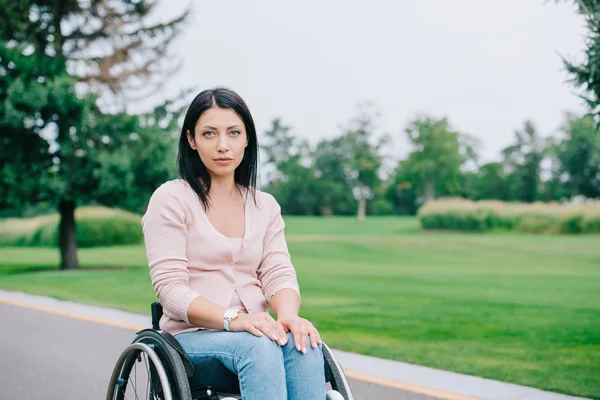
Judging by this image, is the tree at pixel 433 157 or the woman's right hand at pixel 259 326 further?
the tree at pixel 433 157

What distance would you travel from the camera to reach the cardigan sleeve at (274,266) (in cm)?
303

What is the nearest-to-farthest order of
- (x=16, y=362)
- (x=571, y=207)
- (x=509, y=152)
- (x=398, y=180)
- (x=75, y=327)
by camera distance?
1. (x=16, y=362)
2. (x=75, y=327)
3. (x=571, y=207)
4. (x=398, y=180)
5. (x=509, y=152)

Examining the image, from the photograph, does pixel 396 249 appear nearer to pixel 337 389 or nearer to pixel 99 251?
pixel 99 251

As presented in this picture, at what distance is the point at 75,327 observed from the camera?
26.9ft

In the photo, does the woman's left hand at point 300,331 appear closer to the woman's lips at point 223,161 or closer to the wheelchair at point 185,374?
the wheelchair at point 185,374

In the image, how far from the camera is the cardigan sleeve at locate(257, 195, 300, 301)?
3.03 metres

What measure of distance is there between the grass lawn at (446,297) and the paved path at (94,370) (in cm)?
35

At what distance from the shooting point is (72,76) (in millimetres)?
16438

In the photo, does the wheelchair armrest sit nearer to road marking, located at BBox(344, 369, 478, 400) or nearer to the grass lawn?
road marking, located at BBox(344, 369, 478, 400)

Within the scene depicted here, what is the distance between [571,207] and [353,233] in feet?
32.5

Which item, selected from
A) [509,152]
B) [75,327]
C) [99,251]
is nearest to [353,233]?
[99,251]

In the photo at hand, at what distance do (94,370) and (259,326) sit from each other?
3758mm

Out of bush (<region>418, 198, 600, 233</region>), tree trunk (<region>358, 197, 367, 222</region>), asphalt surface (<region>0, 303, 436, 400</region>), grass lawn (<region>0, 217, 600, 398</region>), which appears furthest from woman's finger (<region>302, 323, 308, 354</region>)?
tree trunk (<region>358, 197, 367, 222</region>)

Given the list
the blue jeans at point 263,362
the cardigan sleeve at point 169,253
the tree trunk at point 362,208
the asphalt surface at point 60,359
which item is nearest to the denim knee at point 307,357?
the blue jeans at point 263,362
